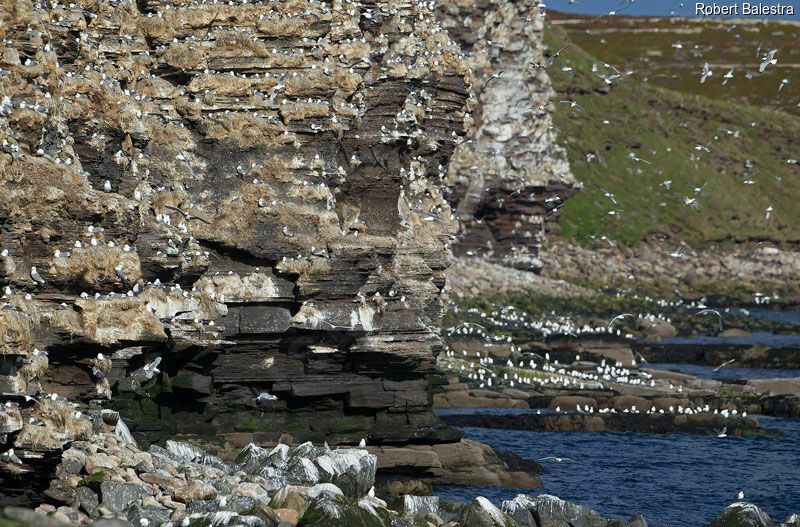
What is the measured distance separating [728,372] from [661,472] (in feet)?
87.5

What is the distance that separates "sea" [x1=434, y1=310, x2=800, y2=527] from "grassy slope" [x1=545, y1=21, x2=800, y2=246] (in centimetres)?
8113

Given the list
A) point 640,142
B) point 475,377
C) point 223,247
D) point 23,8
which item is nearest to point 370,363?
point 223,247

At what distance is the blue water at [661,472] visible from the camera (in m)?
31.9

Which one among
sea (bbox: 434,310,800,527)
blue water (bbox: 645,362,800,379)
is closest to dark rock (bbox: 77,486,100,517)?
sea (bbox: 434,310,800,527)

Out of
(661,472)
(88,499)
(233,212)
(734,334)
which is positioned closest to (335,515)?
(88,499)

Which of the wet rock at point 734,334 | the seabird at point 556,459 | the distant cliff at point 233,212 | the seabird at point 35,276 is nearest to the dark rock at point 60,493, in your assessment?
A: the distant cliff at point 233,212

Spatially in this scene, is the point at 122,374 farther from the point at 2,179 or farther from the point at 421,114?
the point at 421,114

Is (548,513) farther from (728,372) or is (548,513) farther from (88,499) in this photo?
(728,372)

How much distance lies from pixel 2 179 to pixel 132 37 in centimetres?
1318

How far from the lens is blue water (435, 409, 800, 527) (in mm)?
31906

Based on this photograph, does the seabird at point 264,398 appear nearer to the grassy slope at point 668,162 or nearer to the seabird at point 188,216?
the seabird at point 188,216

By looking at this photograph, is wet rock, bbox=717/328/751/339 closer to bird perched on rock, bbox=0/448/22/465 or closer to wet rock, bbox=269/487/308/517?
wet rock, bbox=269/487/308/517

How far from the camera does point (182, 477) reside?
76.9 feet

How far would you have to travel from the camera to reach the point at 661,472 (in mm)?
36875
